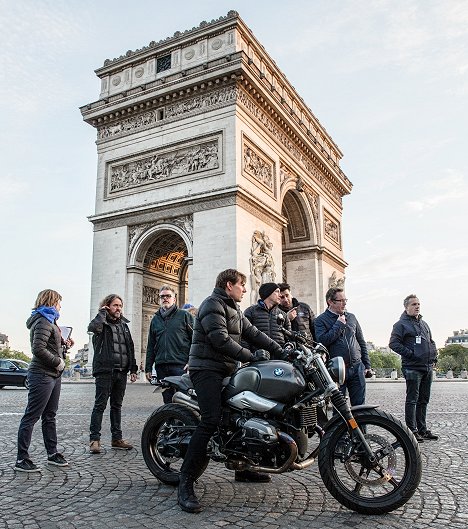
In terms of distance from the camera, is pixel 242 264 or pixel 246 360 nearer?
pixel 246 360

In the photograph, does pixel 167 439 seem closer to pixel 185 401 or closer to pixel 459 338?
pixel 185 401

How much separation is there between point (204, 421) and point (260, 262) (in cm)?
1655

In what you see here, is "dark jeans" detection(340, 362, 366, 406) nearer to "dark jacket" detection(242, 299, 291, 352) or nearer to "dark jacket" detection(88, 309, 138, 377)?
"dark jacket" detection(242, 299, 291, 352)

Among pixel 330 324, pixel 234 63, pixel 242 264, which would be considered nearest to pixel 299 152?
pixel 234 63

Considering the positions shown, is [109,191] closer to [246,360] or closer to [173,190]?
[173,190]

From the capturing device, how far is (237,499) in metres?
3.64

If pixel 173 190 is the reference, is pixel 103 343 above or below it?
below

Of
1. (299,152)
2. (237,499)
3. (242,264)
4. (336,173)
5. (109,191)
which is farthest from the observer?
(336,173)

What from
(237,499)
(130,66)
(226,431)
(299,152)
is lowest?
(237,499)

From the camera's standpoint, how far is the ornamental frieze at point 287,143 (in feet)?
68.5

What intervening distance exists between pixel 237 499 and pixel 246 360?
955 mm

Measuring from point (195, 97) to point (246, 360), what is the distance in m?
18.8

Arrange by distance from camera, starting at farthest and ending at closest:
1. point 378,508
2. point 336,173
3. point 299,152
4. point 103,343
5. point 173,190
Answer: point 336,173
point 299,152
point 173,190
point 103,343
point 378,508

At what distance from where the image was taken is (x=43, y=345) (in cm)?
489
